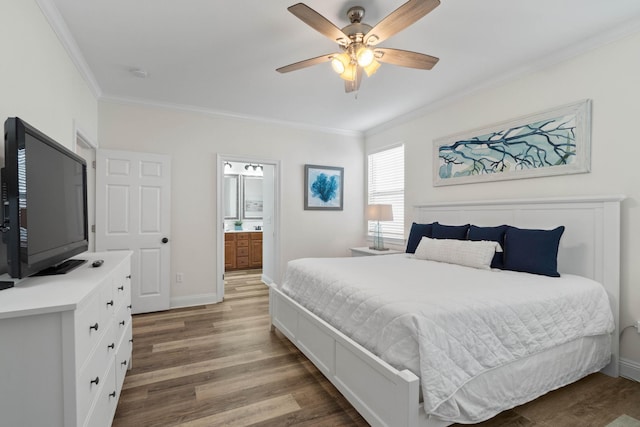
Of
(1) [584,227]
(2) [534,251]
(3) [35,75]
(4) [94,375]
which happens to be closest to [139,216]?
(3) [35,75]

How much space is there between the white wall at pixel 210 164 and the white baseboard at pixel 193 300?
0.13 feet

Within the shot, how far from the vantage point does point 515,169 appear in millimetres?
2963

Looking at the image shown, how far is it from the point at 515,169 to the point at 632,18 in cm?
126

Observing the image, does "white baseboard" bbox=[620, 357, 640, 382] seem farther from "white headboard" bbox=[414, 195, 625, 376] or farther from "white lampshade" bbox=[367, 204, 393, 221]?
"white lampshade" bbox=[367, 204, 393, 221]

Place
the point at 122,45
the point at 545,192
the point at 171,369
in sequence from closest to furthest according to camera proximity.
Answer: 1. the point at 171,369
2. the point at 122,45
3. the point at 545,192

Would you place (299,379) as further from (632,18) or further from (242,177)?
(242,177)

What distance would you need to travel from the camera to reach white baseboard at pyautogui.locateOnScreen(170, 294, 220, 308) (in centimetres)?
390

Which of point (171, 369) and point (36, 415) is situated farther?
point (171, 369)

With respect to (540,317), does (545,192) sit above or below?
above

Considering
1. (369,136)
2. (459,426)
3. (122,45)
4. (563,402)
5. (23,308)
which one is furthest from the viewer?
(369,136)

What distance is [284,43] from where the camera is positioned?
8.13 feet

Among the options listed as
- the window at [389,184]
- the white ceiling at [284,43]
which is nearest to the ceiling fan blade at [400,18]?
the white ceiling at [284,43]

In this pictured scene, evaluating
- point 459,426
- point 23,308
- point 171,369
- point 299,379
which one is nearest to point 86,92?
point 171,369

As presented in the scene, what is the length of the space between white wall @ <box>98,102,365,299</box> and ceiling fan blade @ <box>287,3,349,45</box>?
8.41 feet
